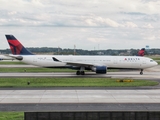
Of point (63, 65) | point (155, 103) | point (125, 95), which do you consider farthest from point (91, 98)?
point (63, 65)

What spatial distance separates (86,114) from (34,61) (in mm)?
32360

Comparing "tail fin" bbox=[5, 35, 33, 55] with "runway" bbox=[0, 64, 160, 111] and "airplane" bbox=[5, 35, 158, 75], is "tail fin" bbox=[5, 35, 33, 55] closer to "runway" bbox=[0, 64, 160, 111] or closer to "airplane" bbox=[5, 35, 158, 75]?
"airplane" bbox=[5, 35, 158, 75]

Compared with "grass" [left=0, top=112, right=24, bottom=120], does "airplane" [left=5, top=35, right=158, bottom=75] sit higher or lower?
higher

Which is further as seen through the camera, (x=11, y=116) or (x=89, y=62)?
(x=89, y=62)

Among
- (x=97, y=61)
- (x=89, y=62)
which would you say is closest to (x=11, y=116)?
(x=89, y=62)

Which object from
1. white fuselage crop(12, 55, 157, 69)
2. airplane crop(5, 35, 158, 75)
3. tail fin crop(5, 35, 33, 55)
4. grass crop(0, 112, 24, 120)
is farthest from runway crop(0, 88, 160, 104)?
tail fin crop(5, 35, 33, 55)

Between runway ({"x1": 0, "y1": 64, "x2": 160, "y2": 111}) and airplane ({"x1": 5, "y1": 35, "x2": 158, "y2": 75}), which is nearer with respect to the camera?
runway ({"x1": 0, "y1": 64, "x2": 160, "y2": 111})

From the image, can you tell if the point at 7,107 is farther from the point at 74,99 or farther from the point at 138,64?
the point at 138,64

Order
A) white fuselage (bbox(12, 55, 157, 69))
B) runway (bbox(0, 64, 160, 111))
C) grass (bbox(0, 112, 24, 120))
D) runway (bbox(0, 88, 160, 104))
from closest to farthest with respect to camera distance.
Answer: grass (bbox(0, 112, 24, 120))
runway (bbox(0, 64, 160, 111))
runway (bbox(0, 88, 160, 104))
white fuselage (bbox(12, 55, 157, 69))

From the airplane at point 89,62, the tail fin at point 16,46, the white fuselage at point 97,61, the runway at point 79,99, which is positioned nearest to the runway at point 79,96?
the runway at point 79,99

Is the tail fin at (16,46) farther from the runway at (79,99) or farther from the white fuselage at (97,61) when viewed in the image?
the runway at (79,99)

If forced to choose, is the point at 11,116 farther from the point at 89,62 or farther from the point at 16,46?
the point at 16,46

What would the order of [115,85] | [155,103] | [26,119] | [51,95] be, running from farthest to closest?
[115,85]
[51,95]
[155,103]
[26,119]

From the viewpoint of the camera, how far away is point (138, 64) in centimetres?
4419
